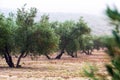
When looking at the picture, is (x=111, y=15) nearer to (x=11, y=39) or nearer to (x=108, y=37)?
(x=108, y=37)

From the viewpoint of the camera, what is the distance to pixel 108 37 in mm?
3031

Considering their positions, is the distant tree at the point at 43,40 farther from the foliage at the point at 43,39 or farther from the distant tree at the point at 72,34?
the distant tree at the point at 72,34

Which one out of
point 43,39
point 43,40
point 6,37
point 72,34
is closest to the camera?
point 6,37

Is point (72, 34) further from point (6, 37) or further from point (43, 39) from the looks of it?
point (6, 37)

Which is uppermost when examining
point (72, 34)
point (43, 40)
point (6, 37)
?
point (6, 37)

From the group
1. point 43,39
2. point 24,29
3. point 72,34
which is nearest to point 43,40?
point 43,39

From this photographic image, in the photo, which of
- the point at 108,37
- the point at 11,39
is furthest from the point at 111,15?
the point at 11,39

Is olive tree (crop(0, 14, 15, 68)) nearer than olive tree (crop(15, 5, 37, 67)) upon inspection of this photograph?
Yes

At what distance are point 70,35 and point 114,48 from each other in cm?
6942

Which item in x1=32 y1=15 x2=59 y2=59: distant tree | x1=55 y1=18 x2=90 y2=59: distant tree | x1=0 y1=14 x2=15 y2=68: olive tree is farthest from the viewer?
x1=55 y1=18 x2=90 y2=59: distant tree

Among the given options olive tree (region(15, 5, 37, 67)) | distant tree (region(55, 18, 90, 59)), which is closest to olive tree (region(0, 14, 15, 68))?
olive tree (region(15, 5, 37, 67))

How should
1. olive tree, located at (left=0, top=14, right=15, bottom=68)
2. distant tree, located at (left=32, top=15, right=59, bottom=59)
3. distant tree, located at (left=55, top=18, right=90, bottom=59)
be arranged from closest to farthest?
1. olive tree, located at (left=0, top=14, right=15, bottom=68)
2. distant tree, located at (left=32, top=15, right=59, bottom=59)
3. distant tree, located at (left=55, top=18, right=90, bottom=59)

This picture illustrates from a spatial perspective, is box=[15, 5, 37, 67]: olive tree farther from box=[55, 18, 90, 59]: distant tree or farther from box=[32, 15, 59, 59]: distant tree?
box=[55, 18, 90, 59]: distant tree

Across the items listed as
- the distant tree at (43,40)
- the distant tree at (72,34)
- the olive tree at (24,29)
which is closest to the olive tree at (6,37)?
the olive tree at (24,29)
